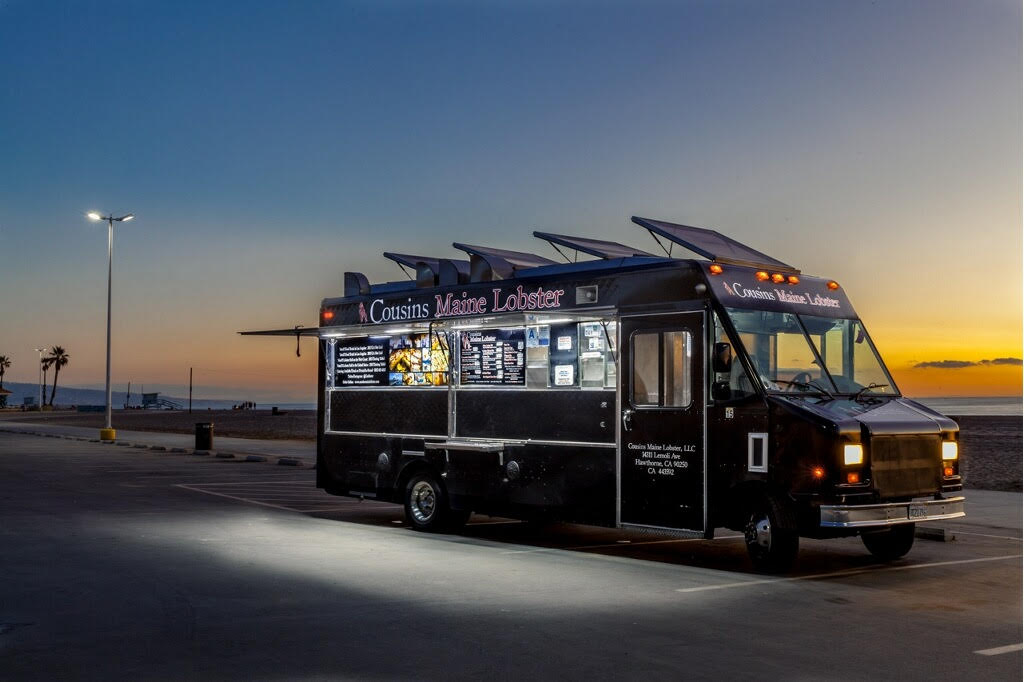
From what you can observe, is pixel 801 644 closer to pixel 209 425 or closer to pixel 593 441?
pixel 593 441

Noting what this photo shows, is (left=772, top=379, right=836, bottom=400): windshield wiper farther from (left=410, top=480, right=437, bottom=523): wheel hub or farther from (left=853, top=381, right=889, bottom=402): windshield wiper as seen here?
(left=410, top=480, right=437, bottom=523): wheel hub

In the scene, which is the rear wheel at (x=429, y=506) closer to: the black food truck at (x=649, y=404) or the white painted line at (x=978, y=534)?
the black food truck at (x=649, y=404)

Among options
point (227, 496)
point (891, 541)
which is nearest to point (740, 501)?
point (891, 541)

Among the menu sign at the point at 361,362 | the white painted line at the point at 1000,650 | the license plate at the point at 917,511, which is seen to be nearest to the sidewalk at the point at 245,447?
the menu sign at the point at 361,362

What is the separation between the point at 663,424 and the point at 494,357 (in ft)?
8.79

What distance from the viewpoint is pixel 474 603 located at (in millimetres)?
9180

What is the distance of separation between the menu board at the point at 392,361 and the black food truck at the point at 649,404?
3cm

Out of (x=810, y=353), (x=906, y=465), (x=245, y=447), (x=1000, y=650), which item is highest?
(x=810, y=353)

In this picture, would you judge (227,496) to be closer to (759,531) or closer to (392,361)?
(392,361)

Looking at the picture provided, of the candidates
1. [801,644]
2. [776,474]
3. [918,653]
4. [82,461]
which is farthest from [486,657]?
[82,461]

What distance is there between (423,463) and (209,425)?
21.8 m

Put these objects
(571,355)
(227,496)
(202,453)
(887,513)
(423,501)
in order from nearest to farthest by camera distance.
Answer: (887,513) → (571,355) → (423,501) → (227,496) → (202,453)

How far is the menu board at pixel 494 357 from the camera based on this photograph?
43.4 ft

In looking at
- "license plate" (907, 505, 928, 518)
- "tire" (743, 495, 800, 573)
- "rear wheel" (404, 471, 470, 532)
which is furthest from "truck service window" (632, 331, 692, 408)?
"rear wheel" (404, 471, 470, 532)
